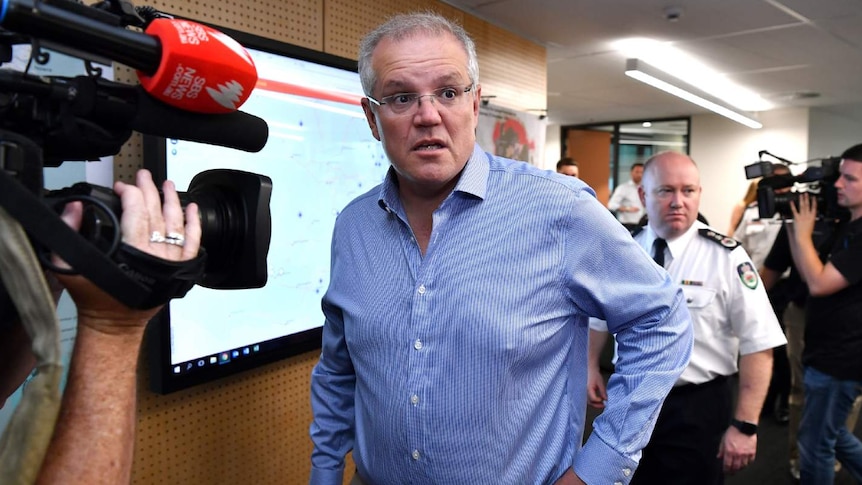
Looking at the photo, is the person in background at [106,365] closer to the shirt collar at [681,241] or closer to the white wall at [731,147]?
the shirt collar at [681,241]

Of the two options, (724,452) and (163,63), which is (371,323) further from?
(724,452)

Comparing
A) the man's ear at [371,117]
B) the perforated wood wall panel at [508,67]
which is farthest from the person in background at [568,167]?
the man's ear at [371,117]

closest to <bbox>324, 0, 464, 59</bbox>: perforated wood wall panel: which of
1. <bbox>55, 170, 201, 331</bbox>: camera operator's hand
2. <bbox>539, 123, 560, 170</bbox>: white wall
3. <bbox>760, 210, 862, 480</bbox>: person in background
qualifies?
<bbox>55, 170, 201, 331</bbox>: camera operator's hand

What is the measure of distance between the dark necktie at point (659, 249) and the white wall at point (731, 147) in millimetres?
7345

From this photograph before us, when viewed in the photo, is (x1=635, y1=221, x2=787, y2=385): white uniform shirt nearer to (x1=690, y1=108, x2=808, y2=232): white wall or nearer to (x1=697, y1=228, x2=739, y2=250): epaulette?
(x1=697, y1=228, x2=739, y2=250): epaulette

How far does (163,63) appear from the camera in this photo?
2.17 feet

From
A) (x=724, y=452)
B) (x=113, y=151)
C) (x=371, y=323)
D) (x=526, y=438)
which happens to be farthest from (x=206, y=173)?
(x=724, y=452)

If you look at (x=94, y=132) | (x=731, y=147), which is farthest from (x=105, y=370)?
(x=731, y=147)

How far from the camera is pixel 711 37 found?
4477 millimetres

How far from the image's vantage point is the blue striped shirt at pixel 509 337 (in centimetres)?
120

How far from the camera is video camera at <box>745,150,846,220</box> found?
2.83m

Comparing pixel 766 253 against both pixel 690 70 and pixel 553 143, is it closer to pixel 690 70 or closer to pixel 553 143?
pixel 690 70

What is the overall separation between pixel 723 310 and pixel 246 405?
1.73 meters

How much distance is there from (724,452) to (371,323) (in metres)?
1.47
